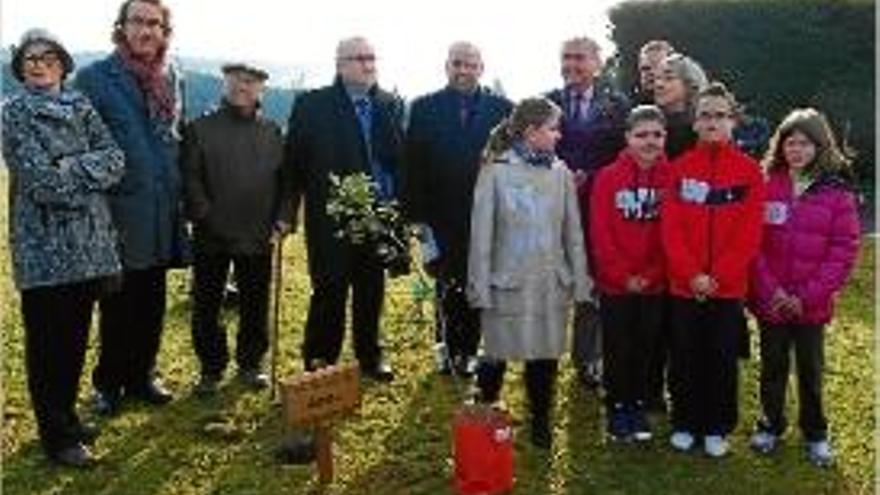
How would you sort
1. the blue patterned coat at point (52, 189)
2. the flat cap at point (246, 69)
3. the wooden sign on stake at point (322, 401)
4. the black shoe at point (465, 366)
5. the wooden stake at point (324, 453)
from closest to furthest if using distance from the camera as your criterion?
the wooden sign on stake at point (322, 401) < the blue patterned coat at point (52, 189) < the wooden stake at point (324, 453) < the flat cap at point (246, 69) < the black shoe at point (465, 366)

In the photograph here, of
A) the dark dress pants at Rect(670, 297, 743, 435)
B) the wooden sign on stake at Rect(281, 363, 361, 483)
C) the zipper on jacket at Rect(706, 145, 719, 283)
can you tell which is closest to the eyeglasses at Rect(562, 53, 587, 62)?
the zipper on jacket at Rect(706, 145, 719, 283)

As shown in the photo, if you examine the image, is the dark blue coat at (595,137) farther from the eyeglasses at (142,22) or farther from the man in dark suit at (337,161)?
the eyeglasses at (142,22)

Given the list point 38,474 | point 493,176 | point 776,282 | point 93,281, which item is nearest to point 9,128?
point 93,281

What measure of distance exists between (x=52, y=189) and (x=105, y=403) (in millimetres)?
1631

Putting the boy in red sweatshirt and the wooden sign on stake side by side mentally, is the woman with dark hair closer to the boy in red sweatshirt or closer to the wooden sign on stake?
the boy in red sweatshirt

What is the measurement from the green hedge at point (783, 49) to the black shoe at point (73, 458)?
13642 millimetres

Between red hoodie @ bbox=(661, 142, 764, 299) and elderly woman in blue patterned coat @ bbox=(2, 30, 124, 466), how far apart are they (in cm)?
269

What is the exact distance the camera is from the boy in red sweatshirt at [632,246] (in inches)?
294

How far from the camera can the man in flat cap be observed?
8008 millimetres

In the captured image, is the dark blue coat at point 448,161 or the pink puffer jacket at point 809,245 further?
the dark blue coat at point 448,161

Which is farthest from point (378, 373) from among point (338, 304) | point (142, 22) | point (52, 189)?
point (52, 189)

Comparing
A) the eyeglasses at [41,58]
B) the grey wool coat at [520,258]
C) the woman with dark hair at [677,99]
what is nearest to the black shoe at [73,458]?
the eyeglasses at [41,58]

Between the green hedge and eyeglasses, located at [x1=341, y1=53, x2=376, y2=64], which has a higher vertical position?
the green hedge

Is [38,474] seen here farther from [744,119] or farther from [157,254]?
[744,119]
